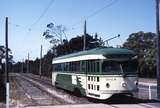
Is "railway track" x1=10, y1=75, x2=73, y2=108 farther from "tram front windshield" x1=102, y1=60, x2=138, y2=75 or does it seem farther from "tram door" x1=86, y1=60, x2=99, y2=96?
"tram front windshield" x1=102, y1=60, x2=138, y2=75

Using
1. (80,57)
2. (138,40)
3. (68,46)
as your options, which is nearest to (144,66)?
(68,46)

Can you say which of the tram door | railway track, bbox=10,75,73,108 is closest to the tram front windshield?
the tram door

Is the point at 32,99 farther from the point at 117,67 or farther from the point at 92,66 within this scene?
the point at 117,67

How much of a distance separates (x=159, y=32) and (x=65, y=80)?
8844 millimetres

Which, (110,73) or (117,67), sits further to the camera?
(117,67)

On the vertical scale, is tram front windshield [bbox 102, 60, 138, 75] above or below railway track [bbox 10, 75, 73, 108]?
above

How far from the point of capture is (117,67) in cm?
2231

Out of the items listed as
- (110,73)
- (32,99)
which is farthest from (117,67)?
(32,99)

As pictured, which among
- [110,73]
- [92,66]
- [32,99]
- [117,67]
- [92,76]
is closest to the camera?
[110,73]

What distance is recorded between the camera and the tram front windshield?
72.8 ft

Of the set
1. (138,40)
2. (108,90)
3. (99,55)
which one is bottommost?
(108,90)

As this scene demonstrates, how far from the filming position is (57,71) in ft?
121

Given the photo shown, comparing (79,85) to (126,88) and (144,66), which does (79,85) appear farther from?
(144,66)

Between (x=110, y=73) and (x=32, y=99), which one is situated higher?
(x=110, y=73)
